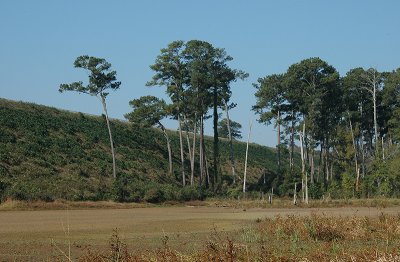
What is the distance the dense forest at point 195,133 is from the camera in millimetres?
53969

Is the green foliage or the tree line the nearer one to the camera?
the tree line

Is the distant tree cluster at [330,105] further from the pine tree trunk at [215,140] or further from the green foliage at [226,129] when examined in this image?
the green foliage at [226,129]

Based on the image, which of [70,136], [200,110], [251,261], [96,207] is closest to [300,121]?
[200,110]

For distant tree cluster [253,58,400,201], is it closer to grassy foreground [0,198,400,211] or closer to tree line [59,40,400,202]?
tree line [59,40,400,202]

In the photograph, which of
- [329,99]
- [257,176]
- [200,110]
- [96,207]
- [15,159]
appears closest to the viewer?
[96,207]

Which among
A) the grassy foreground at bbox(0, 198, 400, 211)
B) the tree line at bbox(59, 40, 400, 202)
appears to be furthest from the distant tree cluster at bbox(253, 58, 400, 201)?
the grassy foreground at bbox(0, 198, 400, 211)

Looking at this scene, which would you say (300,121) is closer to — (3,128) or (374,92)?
(374,92)

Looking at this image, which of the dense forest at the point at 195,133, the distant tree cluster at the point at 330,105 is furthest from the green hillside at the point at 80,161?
the distant tree cluster at the point at 330,105

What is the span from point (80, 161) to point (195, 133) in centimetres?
1412

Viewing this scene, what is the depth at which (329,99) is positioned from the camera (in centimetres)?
6856

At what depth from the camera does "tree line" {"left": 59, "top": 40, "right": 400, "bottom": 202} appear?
60.8m

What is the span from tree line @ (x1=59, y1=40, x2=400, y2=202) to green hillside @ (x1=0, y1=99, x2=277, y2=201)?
4.25 meters

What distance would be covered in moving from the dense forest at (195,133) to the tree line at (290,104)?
0.12 metres

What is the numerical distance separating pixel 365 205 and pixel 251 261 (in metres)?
42.0
